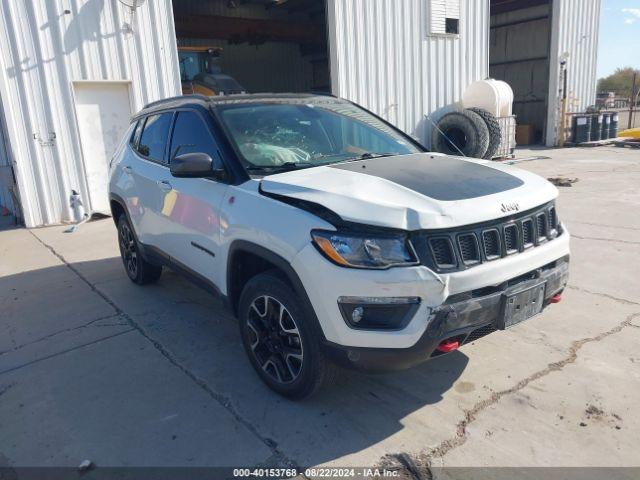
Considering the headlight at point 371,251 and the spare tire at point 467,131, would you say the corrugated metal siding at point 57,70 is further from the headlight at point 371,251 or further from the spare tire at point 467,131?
the headlight at point 371,251

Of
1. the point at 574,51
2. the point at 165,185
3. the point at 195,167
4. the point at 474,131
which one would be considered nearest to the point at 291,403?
the point at 195,167

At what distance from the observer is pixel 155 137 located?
178 inches

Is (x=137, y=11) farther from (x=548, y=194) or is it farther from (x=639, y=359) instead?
(x=639, y=359)

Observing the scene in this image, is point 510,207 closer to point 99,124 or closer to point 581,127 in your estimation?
point 99,124

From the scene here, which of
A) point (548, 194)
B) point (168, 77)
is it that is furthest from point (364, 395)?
point (168, 77)

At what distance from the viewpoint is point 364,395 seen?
10.0 feet

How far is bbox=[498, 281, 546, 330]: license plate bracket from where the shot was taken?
2586 millimetres

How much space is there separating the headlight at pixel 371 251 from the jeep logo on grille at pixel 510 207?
622 mm

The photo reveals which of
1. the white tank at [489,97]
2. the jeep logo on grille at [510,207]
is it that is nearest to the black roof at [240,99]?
the jeep logo on grille at [510,207]

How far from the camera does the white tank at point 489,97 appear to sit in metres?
13.7

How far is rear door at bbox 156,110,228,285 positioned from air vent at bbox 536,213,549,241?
192 cm

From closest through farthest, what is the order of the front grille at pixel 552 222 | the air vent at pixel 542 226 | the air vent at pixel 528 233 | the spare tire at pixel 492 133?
the air vent at pixel 528 233 < the air vent at pixel 542 226 < the front grille at pixel 552 222 < the spare tire at pixel 492 133

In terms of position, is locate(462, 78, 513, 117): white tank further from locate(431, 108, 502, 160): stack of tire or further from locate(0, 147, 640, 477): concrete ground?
locate(0, 147, 640, 477): concrete ground

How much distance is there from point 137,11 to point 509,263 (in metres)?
8.74
